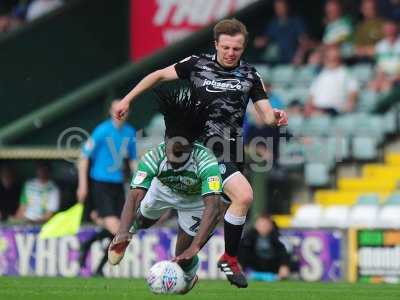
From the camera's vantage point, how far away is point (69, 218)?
49.1 feet

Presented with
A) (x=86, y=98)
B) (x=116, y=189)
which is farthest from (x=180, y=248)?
(x=86, y=98)

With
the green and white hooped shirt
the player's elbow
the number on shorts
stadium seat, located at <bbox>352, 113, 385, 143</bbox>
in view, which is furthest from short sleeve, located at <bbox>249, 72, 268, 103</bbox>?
stadium seat, located at <bbox>352, 113, 385, 143</bbox>

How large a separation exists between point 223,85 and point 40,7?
11.6 m

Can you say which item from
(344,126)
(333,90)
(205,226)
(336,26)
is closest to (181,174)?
(205,226)

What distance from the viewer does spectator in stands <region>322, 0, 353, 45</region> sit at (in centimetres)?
1970

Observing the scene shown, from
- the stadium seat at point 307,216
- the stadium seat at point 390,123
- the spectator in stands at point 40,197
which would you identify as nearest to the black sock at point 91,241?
the spectator in stands at point 40,197

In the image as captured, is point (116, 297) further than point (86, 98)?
No

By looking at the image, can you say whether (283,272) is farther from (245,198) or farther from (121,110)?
(121,110)

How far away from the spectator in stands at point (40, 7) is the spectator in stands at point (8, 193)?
3409mm

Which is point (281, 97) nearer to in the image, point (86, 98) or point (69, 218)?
point (86, 98)

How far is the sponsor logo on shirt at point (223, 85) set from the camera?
11289 mm

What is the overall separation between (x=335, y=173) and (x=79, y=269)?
12.4 feet

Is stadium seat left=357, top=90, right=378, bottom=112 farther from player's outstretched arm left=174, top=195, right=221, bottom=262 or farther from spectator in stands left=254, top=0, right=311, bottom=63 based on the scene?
player's outstretched arm left=174, top=195, right=221, bottom=262

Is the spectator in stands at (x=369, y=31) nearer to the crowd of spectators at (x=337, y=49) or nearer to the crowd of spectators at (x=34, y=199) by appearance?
the crowd of spectators at (x=337, y=49)
